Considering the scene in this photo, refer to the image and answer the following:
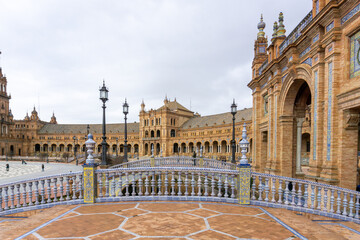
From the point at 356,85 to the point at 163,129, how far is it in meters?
59.9

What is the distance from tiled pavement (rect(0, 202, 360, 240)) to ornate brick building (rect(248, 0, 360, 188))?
2998 mm

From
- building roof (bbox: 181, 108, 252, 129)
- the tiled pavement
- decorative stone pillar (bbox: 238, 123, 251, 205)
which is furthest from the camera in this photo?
building roof (bbox: 181, 108, 252, 129)

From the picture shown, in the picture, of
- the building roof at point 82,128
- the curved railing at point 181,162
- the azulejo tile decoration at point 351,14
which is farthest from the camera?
the building roof at point 82,128

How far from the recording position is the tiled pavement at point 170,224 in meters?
4.01

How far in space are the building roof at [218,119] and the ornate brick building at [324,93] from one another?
32243 millimetres

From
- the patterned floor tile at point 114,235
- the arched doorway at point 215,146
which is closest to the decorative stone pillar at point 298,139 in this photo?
the patterned floor tile at point 114,235

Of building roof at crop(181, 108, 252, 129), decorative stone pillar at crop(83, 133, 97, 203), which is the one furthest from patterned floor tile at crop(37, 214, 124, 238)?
building roof at crop(181, 108, 252, 129)

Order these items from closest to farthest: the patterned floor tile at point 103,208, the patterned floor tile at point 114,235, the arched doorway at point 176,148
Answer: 1. the patterned floor tile at point 114,235
2. the patterned floor tile at point 103,208
3. the arched doorway at point 176,148

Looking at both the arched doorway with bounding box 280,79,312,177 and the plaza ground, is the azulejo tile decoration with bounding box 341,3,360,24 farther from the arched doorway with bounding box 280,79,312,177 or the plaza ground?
the plaza ground

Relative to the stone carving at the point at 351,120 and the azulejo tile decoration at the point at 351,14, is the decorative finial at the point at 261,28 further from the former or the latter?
the stone carving at the point at 351,120

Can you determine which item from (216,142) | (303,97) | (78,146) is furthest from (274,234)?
(78,146)

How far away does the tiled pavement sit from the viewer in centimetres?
401

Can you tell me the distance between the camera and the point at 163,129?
65.6 meters

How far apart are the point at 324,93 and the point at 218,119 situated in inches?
1957
